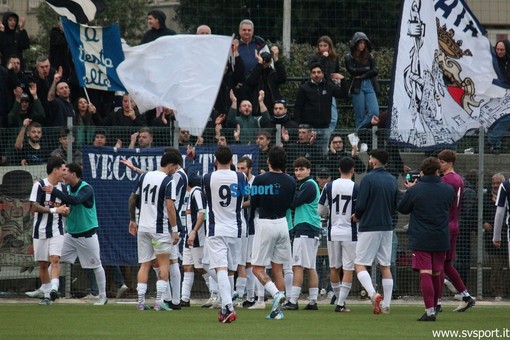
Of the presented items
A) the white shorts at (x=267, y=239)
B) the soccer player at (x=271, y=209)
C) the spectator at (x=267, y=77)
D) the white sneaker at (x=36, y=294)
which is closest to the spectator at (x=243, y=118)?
the spectator at (x=267, y=77)

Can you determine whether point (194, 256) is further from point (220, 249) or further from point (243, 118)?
point (243, 118)

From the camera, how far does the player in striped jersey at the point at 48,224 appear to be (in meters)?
19.8

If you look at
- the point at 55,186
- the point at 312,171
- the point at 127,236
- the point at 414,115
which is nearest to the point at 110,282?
the point at 127,236

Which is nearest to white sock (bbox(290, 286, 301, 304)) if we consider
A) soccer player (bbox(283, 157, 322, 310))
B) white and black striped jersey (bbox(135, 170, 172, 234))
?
soccer player (bbox(283, 157, 322, 310))

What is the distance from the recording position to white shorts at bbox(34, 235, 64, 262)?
19.8 meters

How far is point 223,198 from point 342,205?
2902 millimetres

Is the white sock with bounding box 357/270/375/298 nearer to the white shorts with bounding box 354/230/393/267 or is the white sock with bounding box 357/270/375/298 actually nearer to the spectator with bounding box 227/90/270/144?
the white shorts with bounding box 354/230/393/267

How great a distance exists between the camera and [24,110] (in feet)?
72.5

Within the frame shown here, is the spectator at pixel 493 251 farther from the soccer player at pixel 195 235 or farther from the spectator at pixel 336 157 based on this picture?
the soccer player at pixel 195 235

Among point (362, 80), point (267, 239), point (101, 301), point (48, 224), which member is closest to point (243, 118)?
point (362, 80)

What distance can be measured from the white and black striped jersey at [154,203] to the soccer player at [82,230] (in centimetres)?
181

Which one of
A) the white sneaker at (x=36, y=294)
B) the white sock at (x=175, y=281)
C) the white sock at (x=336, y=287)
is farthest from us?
the white sneaker at (x=36, y=294)

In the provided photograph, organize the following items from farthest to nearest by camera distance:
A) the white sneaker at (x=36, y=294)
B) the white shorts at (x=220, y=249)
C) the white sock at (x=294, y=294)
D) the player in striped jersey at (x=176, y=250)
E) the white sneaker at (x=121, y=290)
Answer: the white sneaker at (x=121, y=290)
the white sneaker at (x=36, y=294)
the white sock at (x=294, y=294)
the player in striped jersey at (x=176, y=250)
the white shorts at (x=220, y=249)

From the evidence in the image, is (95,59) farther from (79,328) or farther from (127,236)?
(79,328)
